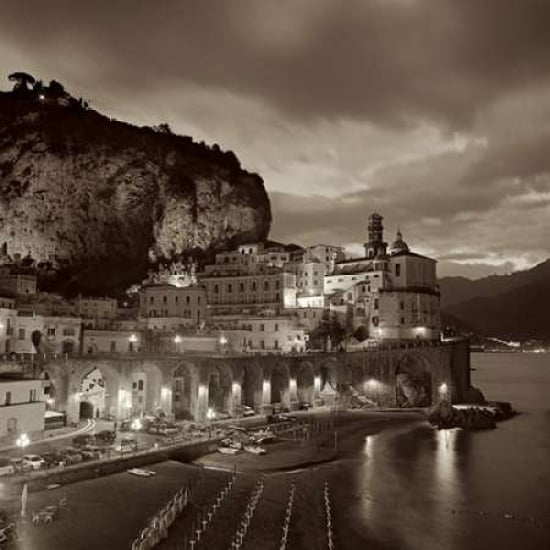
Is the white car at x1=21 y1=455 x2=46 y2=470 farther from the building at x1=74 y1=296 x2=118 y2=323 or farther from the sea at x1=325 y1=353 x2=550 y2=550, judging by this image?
the building at x1=74 y1=296 x2=118 y2=323

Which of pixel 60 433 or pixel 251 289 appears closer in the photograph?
pixel 60 433

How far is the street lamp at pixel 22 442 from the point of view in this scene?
43.5m

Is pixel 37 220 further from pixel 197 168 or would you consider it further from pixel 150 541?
pixel 150 541

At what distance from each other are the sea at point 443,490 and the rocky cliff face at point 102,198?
213 feet

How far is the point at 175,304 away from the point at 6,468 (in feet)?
203

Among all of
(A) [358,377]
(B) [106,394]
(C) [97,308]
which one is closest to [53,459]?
(B) [106,394]

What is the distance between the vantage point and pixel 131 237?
372 feet

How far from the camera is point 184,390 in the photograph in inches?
2753

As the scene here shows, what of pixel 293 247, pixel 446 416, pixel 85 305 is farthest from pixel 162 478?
pixel 293 247

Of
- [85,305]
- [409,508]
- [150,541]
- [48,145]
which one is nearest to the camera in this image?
[150,541]

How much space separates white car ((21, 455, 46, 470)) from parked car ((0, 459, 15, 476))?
86 centimetres

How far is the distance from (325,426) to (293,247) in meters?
71.5

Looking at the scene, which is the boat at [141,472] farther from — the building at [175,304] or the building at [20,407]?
the building at [175,304]

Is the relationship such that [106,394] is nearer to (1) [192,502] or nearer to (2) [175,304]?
(1) [192,502]
